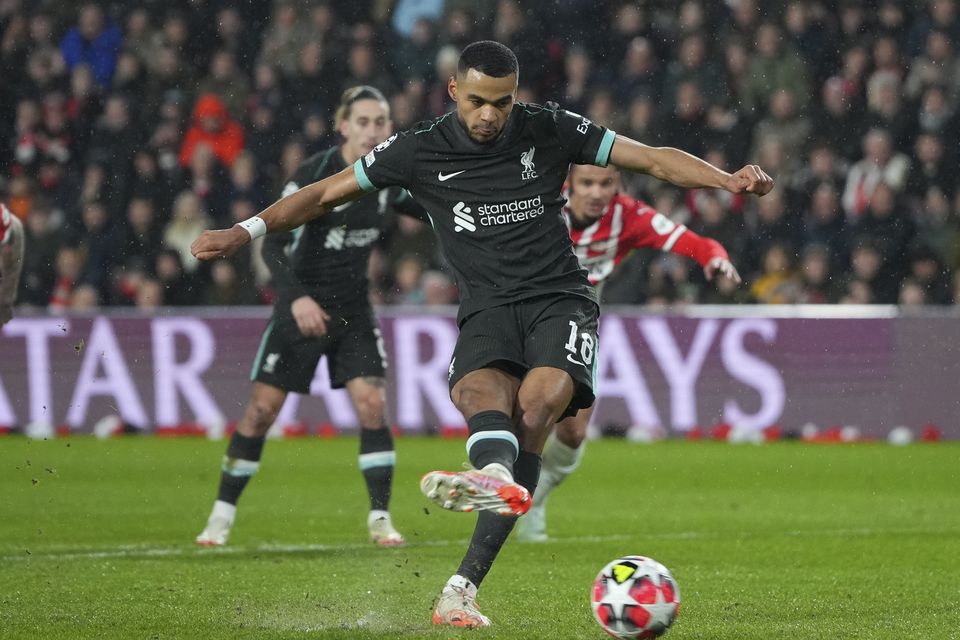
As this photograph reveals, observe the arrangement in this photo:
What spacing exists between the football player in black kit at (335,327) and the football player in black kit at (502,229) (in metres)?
2.34

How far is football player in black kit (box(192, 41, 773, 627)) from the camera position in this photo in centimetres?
564

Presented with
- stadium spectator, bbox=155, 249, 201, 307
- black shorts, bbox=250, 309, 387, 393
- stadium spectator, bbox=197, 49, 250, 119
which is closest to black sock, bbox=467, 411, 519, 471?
black shorts, bbox=250, 309, 387, 393

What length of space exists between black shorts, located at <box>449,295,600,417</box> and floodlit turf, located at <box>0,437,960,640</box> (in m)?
0.91

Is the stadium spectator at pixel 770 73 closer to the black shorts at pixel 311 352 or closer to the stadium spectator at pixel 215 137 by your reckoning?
the stadium spectator at pixel 215 137

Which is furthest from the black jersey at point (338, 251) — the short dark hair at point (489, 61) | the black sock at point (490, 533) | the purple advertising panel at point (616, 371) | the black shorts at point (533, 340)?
the purple advertising panel at point (616, 371)

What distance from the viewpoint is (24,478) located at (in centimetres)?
1155

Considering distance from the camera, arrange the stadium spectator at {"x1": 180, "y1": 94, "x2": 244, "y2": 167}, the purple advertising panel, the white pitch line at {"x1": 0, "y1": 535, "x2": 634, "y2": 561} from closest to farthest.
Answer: the white pitch line at {"x1": 0, "y1": 535, "x2": 634, "y2": 561}, the purple advertising panel, the stadium spectator at {"x1": 180, "y1": 94, "x2": 244, "y2": 167}

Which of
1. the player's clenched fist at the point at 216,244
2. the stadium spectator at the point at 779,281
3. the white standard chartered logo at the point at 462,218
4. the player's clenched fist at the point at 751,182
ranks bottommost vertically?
the stadium spectator at the point at 779,281

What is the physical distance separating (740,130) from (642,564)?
1052cm

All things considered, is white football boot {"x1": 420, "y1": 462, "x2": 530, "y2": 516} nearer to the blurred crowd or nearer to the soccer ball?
the soccer ball

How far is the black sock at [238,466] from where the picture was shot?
8398 millimetres

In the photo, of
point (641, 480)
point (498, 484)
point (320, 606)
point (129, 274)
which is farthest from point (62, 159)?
point (498, 484)

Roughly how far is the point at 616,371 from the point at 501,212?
8.32 m

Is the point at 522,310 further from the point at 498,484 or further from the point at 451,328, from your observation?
the point at 451,328
